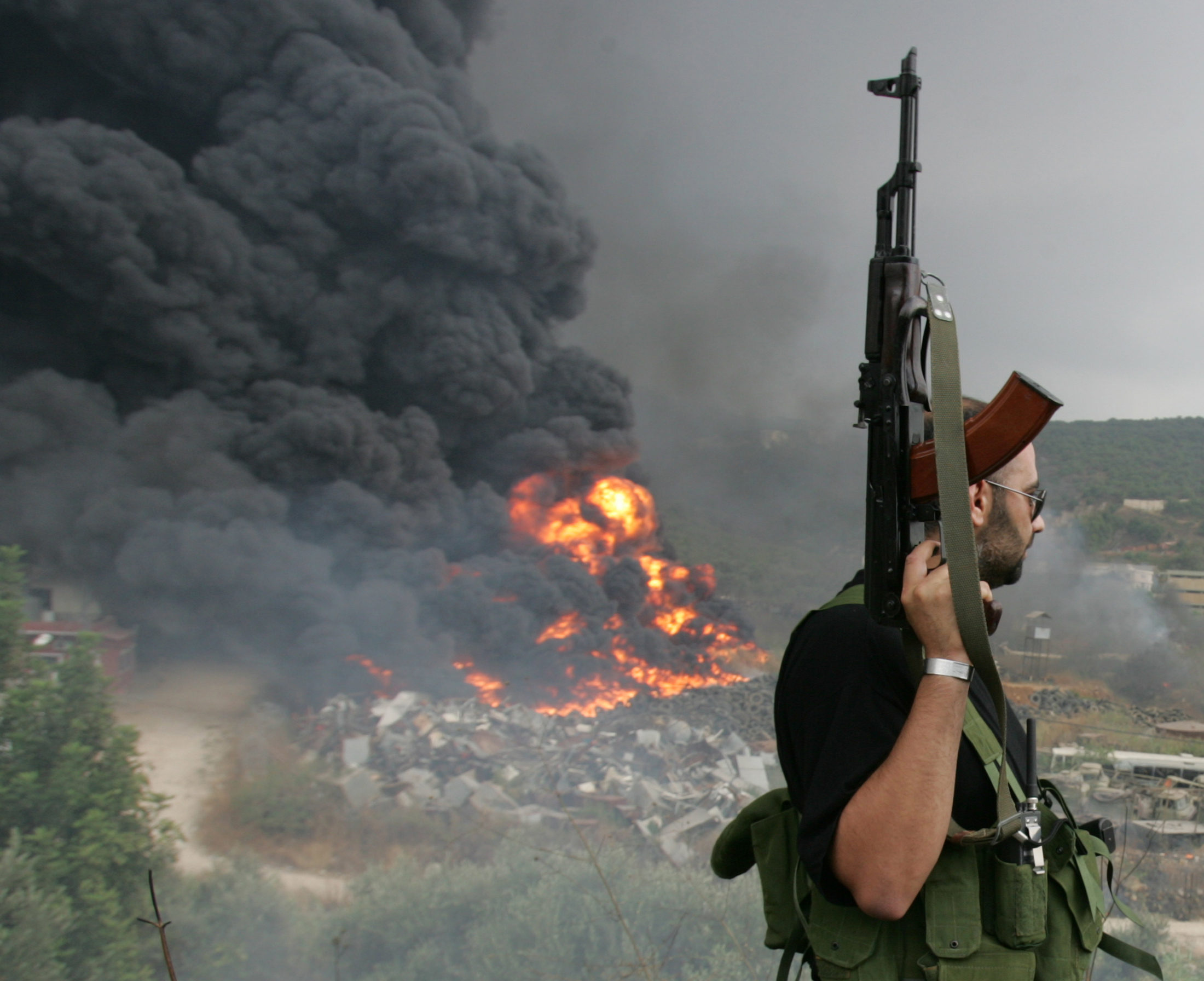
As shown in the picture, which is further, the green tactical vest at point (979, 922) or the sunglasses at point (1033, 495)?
the sunglasses at point (1033, 495)

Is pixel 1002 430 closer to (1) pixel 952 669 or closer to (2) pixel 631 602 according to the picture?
(1) pixel 952 669

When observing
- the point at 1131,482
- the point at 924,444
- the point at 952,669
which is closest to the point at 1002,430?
the point at 924,444

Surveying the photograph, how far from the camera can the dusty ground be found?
20.9 feet

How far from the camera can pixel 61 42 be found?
841 cm

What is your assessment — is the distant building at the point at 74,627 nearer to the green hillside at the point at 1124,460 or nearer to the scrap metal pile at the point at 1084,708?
the scrap metal pile at the point at 1084,708

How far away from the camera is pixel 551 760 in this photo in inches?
325

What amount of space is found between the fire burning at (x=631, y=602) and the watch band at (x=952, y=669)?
9235 mm

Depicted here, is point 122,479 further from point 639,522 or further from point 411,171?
point 639,522

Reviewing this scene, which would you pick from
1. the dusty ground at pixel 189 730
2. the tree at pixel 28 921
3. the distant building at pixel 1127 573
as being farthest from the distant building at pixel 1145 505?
the tree at pixel 28 921

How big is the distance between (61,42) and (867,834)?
1081cm

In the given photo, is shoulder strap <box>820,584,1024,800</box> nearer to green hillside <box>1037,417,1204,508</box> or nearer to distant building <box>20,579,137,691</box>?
distant building <box>20,579,137,691</box>

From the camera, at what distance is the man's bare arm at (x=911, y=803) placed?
127cm

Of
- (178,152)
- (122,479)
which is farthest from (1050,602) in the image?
(178,152)

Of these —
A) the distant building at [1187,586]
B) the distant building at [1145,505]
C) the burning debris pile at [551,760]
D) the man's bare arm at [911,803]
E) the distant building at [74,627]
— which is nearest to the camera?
the man's bare arm at [911,803]
